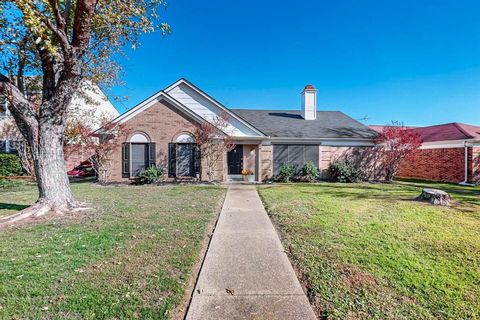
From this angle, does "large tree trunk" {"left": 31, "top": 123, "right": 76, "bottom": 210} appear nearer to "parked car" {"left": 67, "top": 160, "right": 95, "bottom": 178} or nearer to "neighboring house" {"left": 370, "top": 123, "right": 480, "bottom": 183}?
"parked car" {"left": 67, "top": 160, "right": 95, "bottom": 178}

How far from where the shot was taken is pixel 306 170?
14750 millimetres

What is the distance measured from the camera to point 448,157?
15.6 meters

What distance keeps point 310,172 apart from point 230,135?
5.23m

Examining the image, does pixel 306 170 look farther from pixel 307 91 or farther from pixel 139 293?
pixel 139 293

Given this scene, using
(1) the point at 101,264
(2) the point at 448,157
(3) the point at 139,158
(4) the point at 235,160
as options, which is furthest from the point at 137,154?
(2) the point at 448,157

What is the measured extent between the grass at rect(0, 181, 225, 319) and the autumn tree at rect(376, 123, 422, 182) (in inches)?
501

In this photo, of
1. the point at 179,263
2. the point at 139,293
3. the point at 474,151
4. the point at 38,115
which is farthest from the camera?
the point at 474,151

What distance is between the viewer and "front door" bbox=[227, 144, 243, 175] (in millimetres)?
15562

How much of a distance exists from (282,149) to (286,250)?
1129 cm

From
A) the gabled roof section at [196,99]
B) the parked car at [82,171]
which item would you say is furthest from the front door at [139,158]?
the parked car at [82,171]

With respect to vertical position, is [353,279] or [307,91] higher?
[307,91]

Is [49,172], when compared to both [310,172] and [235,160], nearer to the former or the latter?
[235,160]

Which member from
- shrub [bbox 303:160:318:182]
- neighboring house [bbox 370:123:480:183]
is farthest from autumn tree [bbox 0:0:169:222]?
neighboring house [bbox 370:123:480:183]

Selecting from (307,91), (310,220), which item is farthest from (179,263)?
(307,91)
